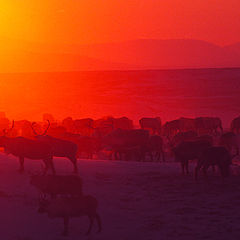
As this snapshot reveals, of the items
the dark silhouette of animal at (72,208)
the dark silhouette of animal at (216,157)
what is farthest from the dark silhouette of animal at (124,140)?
the dark silhouette of animal at (72,208)

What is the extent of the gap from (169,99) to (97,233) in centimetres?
6813

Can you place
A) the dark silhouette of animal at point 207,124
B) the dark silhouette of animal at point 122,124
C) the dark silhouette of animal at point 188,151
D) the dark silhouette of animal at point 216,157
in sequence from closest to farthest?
the dark silhouette of animal at point 216,157 < the dark silhouette of animal at point 188,151 < the dark silhouette of animal at point 122,124 < the dark silhouette of animal at point 207,124

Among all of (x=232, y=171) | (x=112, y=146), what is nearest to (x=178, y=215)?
(x=232, y=171)

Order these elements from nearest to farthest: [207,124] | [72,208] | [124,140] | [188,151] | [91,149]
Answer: [72,208]
[188,151]
[91,149]
[124,140]
[207,124]

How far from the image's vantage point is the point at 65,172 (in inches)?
675

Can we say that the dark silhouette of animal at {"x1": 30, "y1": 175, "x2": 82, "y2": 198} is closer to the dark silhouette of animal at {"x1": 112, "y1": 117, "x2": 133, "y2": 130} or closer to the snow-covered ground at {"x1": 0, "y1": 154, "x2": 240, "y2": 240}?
the snow-covered ground at {"x1": 0, "y1": 154, "x2": 240, "y2": 240}

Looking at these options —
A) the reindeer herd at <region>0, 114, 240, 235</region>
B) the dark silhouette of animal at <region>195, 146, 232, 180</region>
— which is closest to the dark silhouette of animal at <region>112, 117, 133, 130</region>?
the reindeer herd at <region>0, 114, 240, 235</region>

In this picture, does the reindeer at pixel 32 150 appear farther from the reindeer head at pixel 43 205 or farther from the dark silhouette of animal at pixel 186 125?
the dark silhouette of animal at pixel 186 125

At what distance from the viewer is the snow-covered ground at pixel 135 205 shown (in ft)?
39.2

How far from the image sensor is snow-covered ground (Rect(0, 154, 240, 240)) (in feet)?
39.2

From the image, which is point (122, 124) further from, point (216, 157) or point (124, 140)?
point (216, 157)

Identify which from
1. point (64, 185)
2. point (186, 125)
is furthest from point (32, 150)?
point (186, 125)

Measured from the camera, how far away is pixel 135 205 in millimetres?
14055

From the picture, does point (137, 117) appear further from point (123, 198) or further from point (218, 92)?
point (123, 198)
